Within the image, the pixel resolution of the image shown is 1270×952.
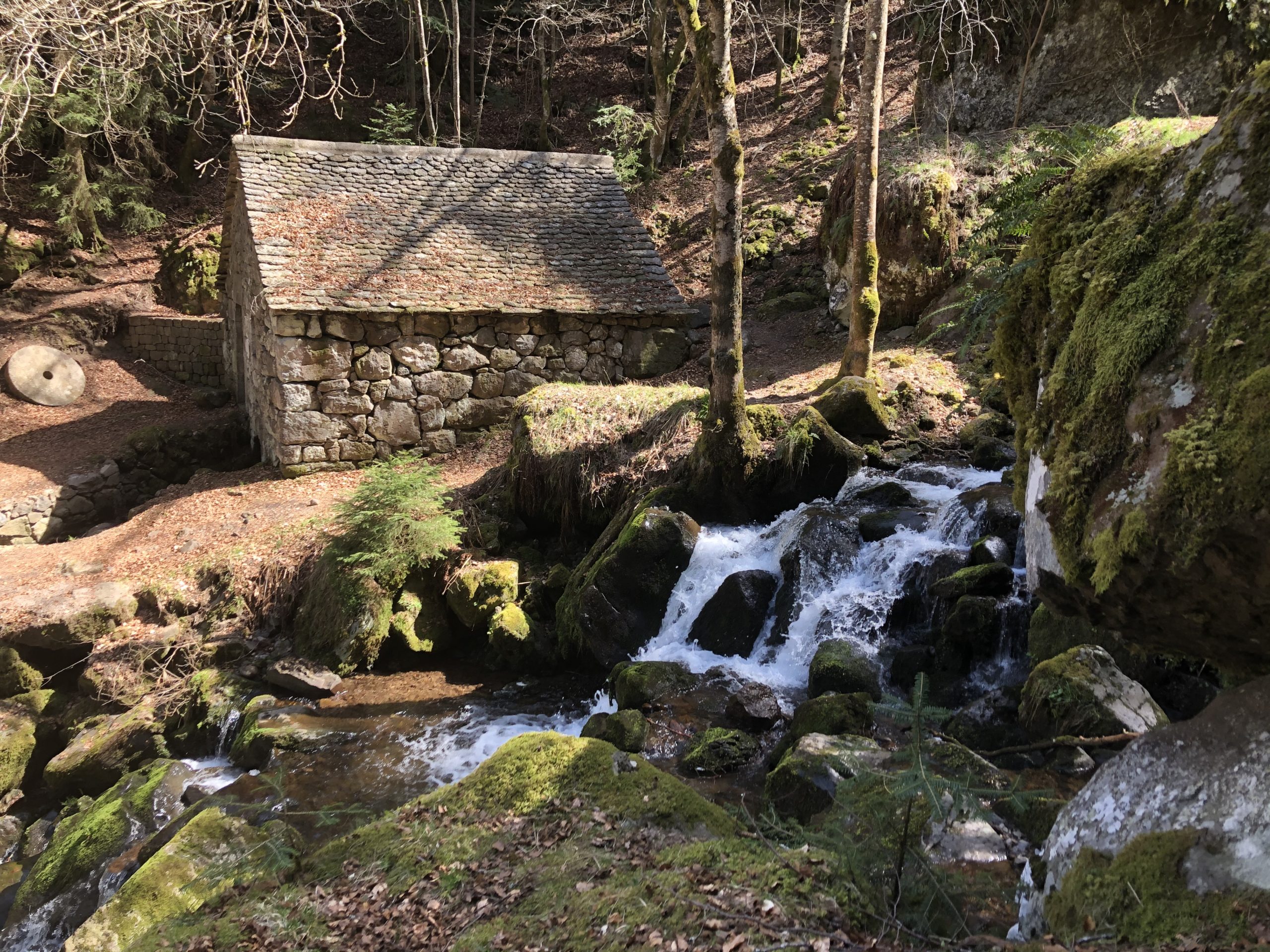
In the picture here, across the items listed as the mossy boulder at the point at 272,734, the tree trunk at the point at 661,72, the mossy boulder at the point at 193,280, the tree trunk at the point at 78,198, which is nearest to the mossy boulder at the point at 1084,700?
the mossy boulder at the point at 272,734

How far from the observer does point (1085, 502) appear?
8.95 ft

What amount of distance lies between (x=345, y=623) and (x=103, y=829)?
9.13ft

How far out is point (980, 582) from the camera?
678 cm

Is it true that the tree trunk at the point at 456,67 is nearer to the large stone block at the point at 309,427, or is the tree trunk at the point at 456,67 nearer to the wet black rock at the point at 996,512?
the large stone block at the point at 309,427

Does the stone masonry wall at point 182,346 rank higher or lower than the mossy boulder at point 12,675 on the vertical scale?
higher

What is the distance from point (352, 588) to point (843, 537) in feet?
16.6

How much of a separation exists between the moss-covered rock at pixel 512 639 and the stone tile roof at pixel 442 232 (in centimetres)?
577

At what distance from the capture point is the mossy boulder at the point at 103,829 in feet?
19.8

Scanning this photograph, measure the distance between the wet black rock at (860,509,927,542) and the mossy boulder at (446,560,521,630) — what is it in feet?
12.1

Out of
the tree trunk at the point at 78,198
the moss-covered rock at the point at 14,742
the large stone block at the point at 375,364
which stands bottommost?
the moss-covered rock at the point at 14,742

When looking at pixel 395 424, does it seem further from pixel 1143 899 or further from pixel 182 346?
pixel 1143 899

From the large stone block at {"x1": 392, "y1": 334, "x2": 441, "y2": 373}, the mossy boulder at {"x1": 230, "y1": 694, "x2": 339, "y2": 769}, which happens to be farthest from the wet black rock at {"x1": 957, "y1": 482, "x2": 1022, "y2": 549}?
the large stone block at {"x1": 392, "y1": 334, "x2": 441, "y2": 373}

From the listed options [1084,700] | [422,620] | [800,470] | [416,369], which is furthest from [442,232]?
[1084,700]

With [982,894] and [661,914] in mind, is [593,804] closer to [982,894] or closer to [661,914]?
[661,914]
